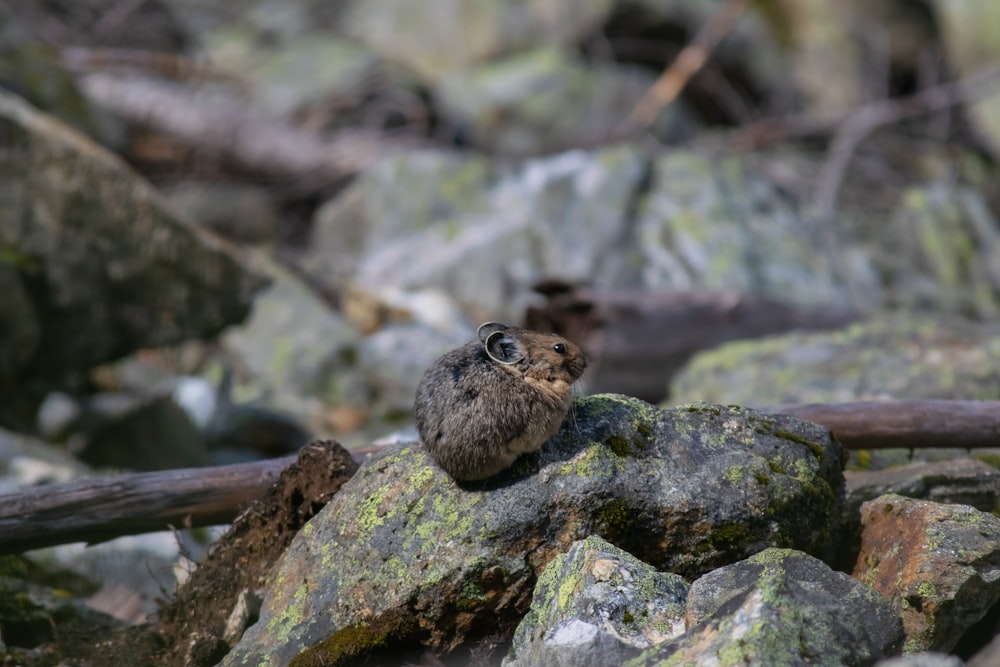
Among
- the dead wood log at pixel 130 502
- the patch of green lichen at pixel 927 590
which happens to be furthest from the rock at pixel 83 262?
the patch of green lichen at pixel 927 590

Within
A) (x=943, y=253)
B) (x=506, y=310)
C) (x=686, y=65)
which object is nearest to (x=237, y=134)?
(x=506, y=310)

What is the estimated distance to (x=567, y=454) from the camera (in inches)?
193

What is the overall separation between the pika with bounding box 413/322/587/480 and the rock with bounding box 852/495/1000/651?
5.61ft

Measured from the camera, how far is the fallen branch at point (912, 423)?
6289mm

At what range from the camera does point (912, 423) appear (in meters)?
6.32

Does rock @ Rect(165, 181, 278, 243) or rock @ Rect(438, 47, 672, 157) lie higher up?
rock @ Rect(438, 47, 672, 157)

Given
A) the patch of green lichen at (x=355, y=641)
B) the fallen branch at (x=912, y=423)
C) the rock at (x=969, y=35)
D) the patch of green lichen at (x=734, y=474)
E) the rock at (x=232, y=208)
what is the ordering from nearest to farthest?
the patch of green lichen at (x=355, y=641)
the patch of green lichen at (x=734, y=474)
the fallen branch at (x=912, y=423)
the rock at (x=232, y=208)
the rock at (x=969, y=35)

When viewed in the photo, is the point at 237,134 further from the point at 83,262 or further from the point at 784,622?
the point at 784,622

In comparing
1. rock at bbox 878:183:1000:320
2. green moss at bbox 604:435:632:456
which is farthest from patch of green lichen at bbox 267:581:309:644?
rock at bbox 878:183:1000:320

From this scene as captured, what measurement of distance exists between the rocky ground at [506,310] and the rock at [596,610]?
2 centimetres

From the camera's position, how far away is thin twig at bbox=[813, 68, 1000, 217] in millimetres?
17094

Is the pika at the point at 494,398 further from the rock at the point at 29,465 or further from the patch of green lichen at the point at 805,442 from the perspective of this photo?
the rock at the point at 29,465

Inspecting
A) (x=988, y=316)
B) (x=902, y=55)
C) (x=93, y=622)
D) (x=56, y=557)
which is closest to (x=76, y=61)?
(x=56, y=557)

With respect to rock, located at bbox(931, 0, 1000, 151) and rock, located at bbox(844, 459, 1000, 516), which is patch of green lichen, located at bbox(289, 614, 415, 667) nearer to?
rock, located at bbox(844, 459, 1000, 516)
